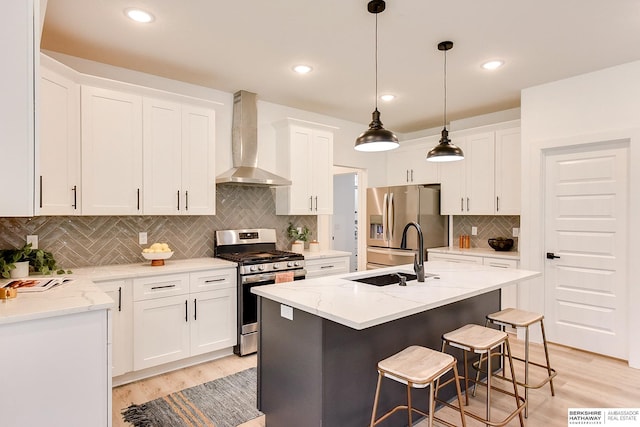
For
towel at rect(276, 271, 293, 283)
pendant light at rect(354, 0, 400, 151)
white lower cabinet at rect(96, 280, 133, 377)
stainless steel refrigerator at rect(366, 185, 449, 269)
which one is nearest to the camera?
pendant light at rect(354, 0, 400, 151)

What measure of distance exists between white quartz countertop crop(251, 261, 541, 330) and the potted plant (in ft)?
5.54

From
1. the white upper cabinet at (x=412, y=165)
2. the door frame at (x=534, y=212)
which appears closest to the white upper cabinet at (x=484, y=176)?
the white upper cabinet at (x=412, y=165)

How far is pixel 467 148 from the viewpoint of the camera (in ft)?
15.4

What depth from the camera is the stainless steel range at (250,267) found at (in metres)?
3.48

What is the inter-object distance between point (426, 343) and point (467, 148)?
10.1 feet

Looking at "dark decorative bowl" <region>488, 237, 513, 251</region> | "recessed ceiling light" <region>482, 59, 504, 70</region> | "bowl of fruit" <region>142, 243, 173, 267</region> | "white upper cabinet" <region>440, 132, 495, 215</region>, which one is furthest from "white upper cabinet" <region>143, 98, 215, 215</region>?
"dark decorative bowl" <region>488, 237, 513, 251</region>

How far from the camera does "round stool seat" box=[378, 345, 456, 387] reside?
165 cm

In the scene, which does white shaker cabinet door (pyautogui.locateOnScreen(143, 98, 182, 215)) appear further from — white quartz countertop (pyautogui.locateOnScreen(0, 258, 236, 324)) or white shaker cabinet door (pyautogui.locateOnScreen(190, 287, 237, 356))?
white shaker cabinet door (pyautogui.locateOnScreen(190, 287, 237, 356))

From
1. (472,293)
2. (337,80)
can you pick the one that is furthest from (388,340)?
(337,80)

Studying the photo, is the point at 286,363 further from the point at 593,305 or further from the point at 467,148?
the point at 467,148

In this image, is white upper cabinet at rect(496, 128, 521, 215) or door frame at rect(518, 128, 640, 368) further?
white upper cabinet at rect(496, 128, 521, 215)

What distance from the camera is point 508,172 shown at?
432 cm

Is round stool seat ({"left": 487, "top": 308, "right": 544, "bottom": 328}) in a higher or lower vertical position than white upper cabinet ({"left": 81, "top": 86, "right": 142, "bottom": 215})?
lower

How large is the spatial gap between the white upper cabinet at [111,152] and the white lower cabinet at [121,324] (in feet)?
2.04
